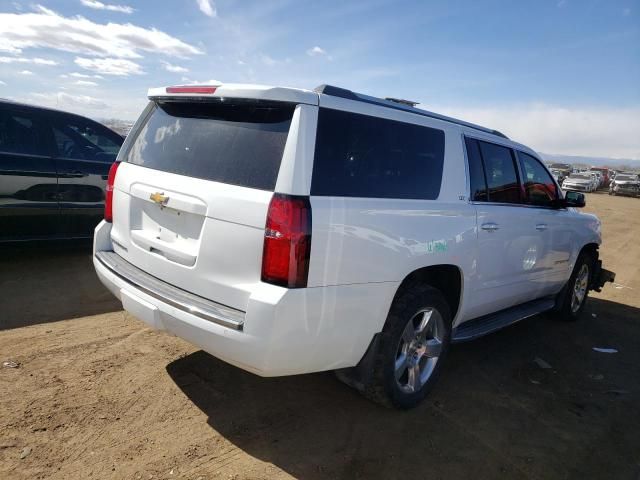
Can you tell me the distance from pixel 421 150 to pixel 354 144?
27.5 inches

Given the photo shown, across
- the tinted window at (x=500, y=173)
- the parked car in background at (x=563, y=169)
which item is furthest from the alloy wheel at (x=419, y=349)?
the parked car in background at (x=563, y=169)

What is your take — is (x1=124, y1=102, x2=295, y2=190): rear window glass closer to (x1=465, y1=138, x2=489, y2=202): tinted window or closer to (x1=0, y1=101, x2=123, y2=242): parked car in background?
(x1=465, y1=138, x2=489, y2=202): tinted window

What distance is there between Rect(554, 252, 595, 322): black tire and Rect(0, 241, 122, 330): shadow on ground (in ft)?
15.4

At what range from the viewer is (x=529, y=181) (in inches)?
179

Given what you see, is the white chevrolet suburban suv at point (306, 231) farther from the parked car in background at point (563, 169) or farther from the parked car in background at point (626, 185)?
the parked car in background at point (563, 169)

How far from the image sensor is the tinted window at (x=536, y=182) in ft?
14.8

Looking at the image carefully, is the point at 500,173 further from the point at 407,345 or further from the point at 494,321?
the point at 407,345

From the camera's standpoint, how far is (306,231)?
2.40m

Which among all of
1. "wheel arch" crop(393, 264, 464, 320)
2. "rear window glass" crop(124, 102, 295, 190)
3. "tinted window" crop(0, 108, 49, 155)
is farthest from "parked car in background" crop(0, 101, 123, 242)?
"wheel arch" crop(393, 264, 464, 320)

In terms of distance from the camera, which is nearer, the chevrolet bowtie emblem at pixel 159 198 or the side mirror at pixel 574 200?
the chevrolet bowtie emblem at pixel 159 198

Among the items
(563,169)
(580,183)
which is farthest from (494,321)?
(563,169)

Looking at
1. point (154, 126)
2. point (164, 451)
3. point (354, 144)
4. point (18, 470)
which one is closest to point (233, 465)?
point (164, 451)

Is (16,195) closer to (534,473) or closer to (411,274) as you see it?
(411,274)

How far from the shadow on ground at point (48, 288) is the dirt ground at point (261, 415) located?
3 centimetres
